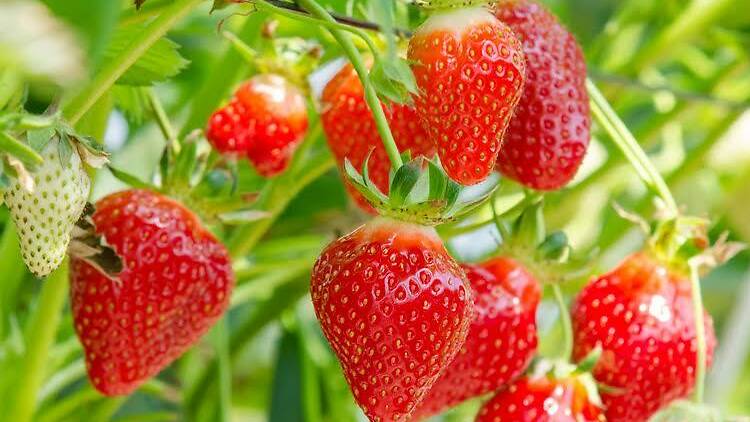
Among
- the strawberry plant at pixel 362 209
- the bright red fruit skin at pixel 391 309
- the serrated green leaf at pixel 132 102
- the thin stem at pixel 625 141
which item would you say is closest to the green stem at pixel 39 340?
the strawberry plant at pixel 362 209

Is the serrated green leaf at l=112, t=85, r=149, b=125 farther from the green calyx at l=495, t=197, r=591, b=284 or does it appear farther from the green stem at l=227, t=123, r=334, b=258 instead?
the green calyx at l=495, t=197, r=591, b=284

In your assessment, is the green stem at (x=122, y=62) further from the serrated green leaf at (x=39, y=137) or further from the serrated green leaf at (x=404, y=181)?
the serrated green leaf at (x=404, y=181)

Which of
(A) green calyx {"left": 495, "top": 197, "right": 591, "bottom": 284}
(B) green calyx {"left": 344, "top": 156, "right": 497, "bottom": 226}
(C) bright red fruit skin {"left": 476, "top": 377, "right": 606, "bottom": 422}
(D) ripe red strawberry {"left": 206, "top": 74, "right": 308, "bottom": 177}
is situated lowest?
(C) bright red fruit skin {"left": 476, "top": 377, "right": 606, "bottom": 422}

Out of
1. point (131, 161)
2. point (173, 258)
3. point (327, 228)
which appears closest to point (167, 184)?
point (173, 258)

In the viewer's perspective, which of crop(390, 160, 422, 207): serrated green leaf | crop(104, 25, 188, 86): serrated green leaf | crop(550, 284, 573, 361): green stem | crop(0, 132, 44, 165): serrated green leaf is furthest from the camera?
crop(550, 284, 573, 361): green stem

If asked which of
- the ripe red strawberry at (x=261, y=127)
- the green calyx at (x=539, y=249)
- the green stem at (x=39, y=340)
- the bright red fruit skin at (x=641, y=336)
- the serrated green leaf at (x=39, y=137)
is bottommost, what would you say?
the green stem at (x=39, y=340)

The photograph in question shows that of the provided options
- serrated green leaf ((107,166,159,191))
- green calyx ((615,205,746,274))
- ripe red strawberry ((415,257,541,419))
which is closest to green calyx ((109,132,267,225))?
serrated green leaf ((107,166,159,191))
